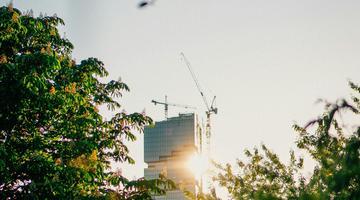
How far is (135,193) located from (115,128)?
3.00 m

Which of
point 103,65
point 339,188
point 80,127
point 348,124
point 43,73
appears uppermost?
point 103,65

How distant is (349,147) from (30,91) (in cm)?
1020

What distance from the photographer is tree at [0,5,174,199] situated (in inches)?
448

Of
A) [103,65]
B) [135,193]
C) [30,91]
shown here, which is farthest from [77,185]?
[103,65]

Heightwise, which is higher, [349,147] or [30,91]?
[30,91]

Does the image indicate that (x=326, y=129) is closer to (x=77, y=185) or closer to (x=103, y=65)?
(x=77, y=185)

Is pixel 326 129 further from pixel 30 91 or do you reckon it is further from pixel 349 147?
pixel 30 91

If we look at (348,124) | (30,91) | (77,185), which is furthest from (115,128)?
(348,124)

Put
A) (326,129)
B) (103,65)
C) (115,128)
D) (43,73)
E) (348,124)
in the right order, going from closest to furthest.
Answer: (326,129), (348,124), (43,73), (115,128), (103,65)

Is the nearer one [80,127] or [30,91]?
[30,91]

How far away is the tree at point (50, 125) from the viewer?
11.4 m

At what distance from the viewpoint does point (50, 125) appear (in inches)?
535

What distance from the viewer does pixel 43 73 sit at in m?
12.1

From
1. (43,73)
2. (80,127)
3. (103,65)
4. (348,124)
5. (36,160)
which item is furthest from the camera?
(103,65)
